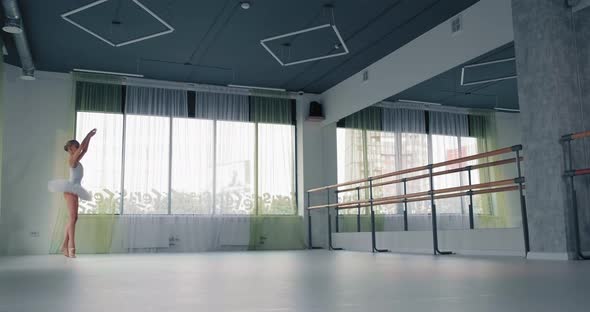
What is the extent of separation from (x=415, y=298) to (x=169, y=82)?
7.31m

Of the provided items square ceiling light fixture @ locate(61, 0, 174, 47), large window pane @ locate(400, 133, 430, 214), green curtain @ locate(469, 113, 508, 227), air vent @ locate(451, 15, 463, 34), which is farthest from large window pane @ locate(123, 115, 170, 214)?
green curtain @ locate(469, 113, 508, 227)

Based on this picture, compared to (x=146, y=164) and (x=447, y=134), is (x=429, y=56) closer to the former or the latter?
(x=447, y=134)

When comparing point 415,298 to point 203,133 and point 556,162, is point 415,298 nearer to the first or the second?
point 556,162

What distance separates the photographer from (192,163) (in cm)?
832

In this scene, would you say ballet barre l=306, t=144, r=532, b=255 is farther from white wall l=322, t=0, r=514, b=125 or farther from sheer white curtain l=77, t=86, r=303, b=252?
white wall l=322, t=0, r=514, b=125

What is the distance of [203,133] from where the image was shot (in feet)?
27.8

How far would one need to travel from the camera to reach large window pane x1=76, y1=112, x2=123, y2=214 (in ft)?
25.1

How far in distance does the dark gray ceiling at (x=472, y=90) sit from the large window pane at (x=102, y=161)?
14.1ft

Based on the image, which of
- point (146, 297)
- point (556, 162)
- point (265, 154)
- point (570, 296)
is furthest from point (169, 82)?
point (570, 296)

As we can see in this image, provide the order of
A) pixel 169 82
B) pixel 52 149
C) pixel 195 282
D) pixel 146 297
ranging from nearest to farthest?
pixel 146 297 → pixel 195 282 → pixel 52 149 → pixel 169 82

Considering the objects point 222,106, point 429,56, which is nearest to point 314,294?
point 429,56

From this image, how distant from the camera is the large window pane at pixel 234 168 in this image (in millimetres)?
8383

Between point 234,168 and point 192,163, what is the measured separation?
675mm

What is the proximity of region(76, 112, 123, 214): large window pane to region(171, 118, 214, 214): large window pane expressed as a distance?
838 millimetres
